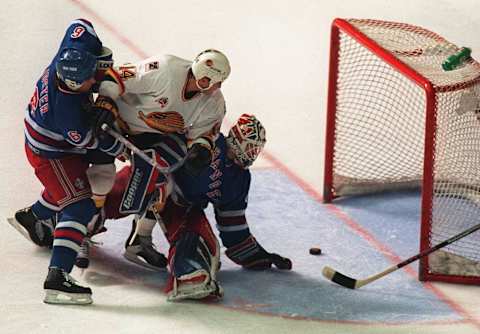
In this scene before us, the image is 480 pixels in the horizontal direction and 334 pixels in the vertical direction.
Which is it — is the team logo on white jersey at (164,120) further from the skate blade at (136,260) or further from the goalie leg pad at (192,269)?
the skate blade at (136,260)

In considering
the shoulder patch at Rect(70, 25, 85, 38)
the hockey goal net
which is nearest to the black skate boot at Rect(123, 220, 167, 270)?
the shoulder patch at Rect(70, 25, 85, 38)

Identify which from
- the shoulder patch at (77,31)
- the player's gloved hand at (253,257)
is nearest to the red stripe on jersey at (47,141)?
the shoulder patch at (77,31)

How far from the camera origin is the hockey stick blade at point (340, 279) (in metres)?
4.86

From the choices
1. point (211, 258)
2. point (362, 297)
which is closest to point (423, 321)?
point (362, 297)

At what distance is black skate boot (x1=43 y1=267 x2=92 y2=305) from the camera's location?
454 centimetres

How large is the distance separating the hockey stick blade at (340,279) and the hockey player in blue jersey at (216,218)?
17 cm

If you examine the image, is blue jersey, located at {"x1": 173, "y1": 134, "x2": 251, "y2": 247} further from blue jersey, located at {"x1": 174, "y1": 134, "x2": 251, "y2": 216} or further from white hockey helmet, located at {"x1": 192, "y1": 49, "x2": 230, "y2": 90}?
white hockey helmet, located at {"x1": 192, "y1": 49, "x2": 230, "y2": 90}

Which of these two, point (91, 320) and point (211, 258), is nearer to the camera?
point (91, 320)

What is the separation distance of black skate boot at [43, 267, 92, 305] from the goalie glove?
0.55m

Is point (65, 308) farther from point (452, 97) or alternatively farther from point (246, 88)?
point (246, 88)

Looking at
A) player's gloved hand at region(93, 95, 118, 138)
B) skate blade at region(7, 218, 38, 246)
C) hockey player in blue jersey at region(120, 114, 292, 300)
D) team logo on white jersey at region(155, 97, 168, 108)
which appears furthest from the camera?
skate blade at region(7, 218, 38, 246)

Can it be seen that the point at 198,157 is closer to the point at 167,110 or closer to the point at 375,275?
the point at 167,110

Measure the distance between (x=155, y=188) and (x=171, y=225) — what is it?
0.20m

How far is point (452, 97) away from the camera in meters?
4.96
